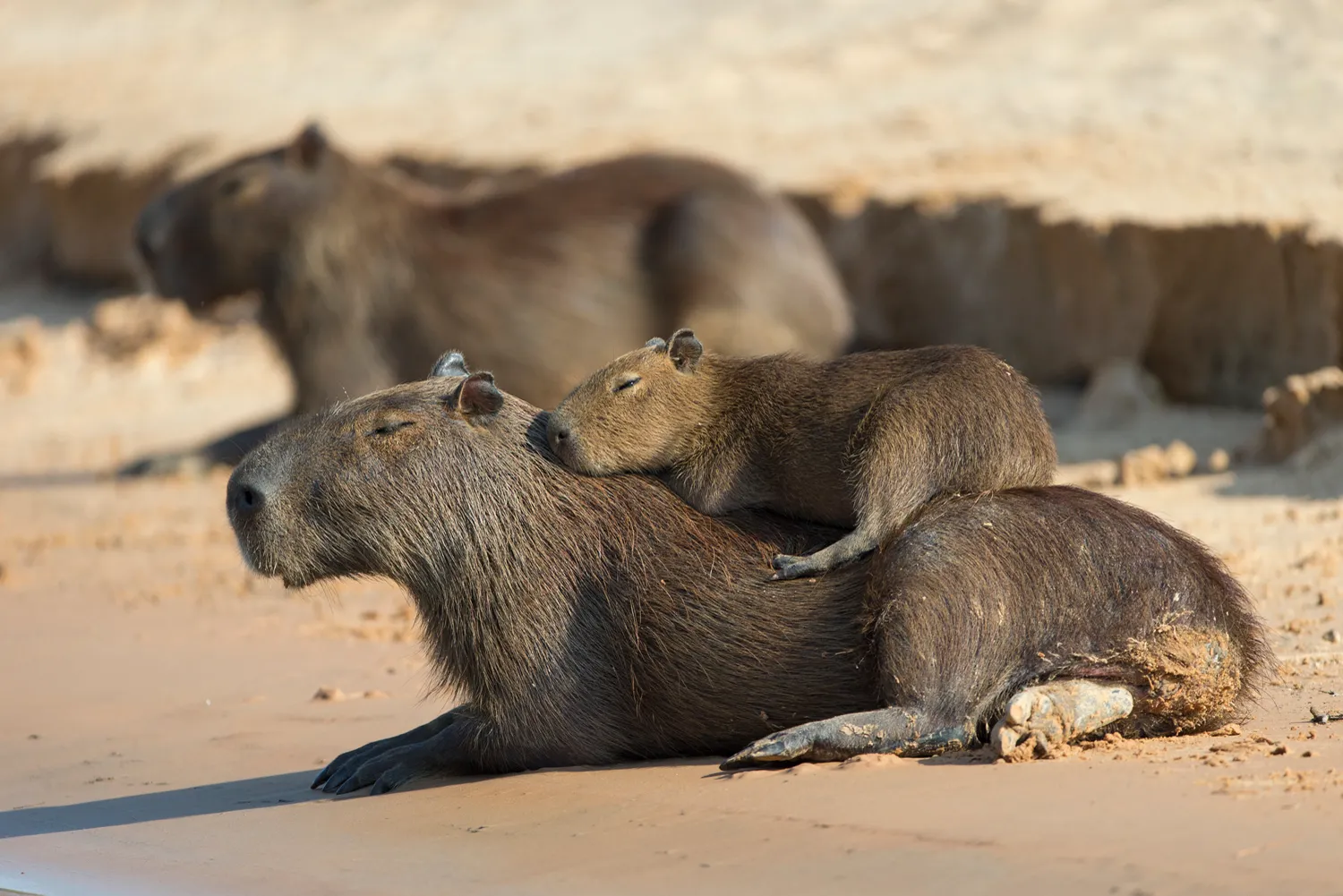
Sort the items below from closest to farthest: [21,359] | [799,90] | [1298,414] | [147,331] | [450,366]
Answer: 1. [450,366]
2. [1298,414]
3. [799,90]
4. [147,331]
5. [21,359]

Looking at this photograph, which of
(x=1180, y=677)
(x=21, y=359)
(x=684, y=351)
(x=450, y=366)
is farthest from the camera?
(x=21, y=359)

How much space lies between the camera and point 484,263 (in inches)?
407

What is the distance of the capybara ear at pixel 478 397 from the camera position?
4746 mm

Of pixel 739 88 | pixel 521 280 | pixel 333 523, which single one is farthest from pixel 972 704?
pixel 739 88

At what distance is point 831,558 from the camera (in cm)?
441

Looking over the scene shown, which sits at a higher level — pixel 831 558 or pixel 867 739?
pixel 831 558

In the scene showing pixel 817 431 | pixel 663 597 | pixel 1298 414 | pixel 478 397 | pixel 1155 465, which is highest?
pixel 478 397

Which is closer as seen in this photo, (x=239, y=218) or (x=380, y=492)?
(x=380, y=492)

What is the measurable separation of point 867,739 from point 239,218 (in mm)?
6917

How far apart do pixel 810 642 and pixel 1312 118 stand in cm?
702

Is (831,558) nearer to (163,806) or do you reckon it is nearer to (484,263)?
(163,806)

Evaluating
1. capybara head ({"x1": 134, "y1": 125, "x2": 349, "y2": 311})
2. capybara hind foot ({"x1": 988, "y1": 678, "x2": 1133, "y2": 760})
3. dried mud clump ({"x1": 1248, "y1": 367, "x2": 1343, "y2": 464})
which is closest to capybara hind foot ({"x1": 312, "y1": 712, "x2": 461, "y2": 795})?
capybara hind foot ({"x1": 988, "y1": 678, "x2": 1133, "y2": 760})

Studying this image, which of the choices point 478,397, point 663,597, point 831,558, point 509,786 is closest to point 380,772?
point 509,786

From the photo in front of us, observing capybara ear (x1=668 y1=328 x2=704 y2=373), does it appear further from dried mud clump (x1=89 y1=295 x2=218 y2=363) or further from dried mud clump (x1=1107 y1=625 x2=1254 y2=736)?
dried mud clump (x1=89 y1=295 x2=218 y2=363)
